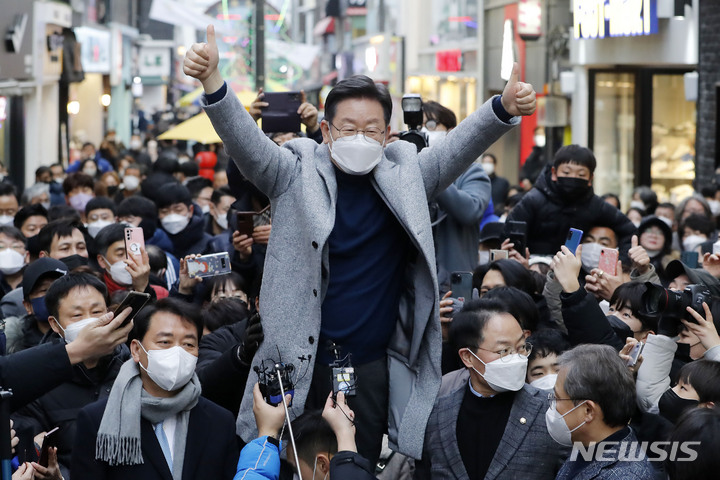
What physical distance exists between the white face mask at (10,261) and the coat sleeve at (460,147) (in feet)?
16.3

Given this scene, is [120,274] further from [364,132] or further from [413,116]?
[364,132]

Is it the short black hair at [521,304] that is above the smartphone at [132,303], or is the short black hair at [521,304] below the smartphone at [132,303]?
below

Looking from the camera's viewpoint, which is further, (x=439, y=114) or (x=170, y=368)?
(x=439, y=114)

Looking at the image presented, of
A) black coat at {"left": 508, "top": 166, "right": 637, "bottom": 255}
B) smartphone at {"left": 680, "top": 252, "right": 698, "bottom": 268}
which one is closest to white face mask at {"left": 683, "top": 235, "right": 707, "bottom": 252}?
black coat at {"left": 508, "top": 166, "right": 637, "bottom": 255}

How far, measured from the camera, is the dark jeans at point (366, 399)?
4414 millimetres

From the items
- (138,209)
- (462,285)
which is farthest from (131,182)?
(462,285)

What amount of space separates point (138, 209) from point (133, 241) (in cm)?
321

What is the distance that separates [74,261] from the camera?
7.72 m

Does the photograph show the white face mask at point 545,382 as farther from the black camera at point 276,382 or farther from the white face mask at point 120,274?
the white face mask at point 120,274

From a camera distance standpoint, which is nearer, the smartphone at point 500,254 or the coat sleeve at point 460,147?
the coat sleeve at point 460,147

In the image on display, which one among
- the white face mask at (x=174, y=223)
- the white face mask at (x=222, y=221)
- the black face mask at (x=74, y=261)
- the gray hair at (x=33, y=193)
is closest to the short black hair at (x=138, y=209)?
the white face mask at (x=174, y=223)

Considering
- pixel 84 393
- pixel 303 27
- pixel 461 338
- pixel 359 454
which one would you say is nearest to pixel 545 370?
pixel 461 338

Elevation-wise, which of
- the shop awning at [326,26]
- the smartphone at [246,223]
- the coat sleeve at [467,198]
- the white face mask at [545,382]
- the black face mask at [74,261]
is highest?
the shop awning at [326,26]

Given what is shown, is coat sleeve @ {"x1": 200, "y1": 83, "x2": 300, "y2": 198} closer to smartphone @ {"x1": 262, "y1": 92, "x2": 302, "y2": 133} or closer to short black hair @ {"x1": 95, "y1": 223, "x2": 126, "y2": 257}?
smartphone @ {"x1": 262, "y1": 92, "x2": 302, "y2": 133}
